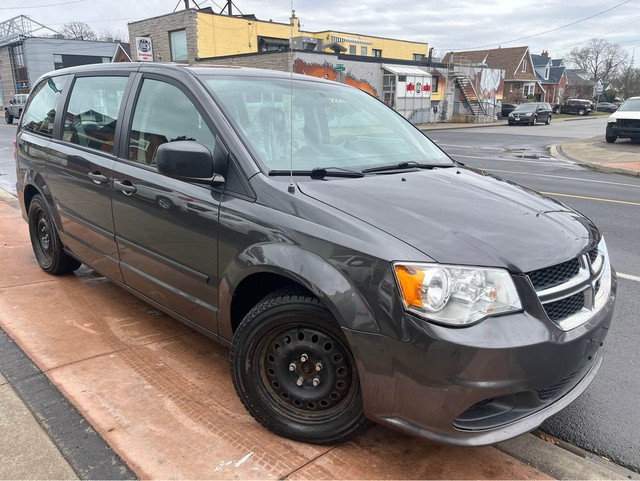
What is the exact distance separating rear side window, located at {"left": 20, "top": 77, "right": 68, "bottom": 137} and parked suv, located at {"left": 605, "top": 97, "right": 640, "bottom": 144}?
1987 centimetres

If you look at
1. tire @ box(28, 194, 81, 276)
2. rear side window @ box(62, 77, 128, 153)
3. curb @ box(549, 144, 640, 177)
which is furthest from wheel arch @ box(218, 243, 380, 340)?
curb @ box(549, 144, 640, 177)

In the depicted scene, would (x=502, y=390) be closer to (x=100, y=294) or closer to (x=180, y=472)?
(x=180, y=472)

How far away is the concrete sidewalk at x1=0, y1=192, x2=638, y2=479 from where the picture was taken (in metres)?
2.35

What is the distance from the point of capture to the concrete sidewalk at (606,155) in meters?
14.1

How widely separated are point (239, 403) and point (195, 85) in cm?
183

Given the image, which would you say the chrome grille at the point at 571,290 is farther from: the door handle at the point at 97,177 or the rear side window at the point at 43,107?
the rear side window at the point at 43,107

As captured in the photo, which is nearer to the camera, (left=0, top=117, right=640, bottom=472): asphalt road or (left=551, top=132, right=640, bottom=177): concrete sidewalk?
(left=0, top=117, right=640, bottom=472): asphalt road

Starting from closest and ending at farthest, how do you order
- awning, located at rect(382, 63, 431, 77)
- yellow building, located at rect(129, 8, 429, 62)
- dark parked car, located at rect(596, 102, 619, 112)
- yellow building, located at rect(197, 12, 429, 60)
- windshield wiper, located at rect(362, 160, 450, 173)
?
windshield wiper, located at rect(362, 160, 450, 173) < yellow building, located at rect(129, 8, 429, 62) < yellow building, located at rect(197, 12, 429, 60) < awning, located at rect(382, 63, 431, 77) < dark parked car, located at rect(596, 102, 619, 112)

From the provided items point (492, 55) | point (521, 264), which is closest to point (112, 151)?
point (521, 264)

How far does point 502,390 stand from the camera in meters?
2.00

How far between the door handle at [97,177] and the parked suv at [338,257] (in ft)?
0.05

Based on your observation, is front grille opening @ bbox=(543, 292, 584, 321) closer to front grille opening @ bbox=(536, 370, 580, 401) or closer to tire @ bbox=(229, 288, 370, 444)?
front grille opening @ bbox=(536, 370, 580, 401)

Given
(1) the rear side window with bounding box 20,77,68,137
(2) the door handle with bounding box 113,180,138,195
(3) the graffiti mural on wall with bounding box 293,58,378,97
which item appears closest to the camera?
(2) the door handle with bounding box 113,180,138,195

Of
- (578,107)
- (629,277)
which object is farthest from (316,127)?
(578,107)
